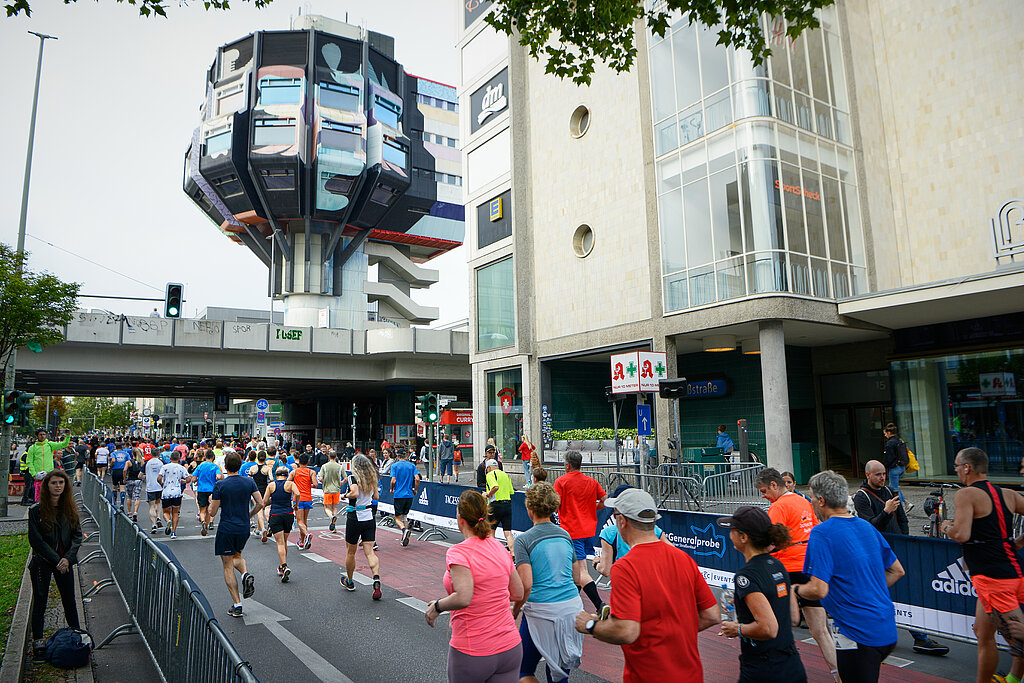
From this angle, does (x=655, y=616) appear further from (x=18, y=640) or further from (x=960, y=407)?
(x=960, y=407)

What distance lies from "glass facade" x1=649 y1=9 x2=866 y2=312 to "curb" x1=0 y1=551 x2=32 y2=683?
58.6 feet

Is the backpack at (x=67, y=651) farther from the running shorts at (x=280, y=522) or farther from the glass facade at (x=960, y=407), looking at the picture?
the glass facade at (x=960, y=407)

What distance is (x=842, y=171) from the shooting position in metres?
21.5

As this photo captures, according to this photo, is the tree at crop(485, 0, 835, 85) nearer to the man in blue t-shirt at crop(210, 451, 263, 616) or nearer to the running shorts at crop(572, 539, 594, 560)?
the running shorts at crop(572, 539, 594, 560)

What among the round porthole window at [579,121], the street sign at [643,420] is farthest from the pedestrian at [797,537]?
the round porthole window at [579,121]

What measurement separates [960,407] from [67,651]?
22.6 m

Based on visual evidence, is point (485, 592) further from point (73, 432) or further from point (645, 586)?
point (73, 432)

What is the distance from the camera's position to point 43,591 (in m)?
6.96

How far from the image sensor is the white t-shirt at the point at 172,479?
14.2 meters

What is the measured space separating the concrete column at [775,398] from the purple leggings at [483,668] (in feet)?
52.5

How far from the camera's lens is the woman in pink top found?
409 cm

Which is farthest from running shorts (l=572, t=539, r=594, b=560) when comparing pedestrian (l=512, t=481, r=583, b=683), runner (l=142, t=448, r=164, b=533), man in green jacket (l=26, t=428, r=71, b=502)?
man in green jacket (l=26, t=428, r=71, b=502)

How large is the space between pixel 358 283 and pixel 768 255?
171 ft

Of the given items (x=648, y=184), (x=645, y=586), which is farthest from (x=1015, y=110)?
(x=645, y=586)
